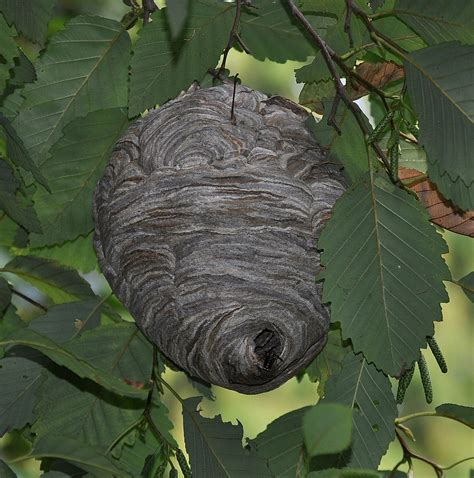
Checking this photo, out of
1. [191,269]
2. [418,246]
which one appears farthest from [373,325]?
[191,269]

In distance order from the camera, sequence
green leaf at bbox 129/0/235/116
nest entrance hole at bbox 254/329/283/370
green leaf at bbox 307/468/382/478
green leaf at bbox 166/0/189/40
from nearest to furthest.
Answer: green leaf at bbox 166/0/189/40
green leaf at bbox 307/468/382/478
nest entrance hole at bbox 254/329/283/370
green leaf at bbox 129/0/235/116

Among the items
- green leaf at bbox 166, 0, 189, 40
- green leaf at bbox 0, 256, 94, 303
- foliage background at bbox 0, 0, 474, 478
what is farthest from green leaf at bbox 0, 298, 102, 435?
foliage background at bbox 0, 0, 474, 478

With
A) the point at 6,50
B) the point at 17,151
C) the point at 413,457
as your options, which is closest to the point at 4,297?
the point at 17,151

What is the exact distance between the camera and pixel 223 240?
1.84 m

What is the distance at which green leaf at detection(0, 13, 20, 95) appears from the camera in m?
1.91

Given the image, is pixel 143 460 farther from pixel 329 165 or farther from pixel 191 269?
A: pixel 329 165

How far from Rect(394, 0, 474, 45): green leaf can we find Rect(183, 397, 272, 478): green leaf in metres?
0.74

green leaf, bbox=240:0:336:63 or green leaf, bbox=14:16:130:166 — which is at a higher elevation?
green leaf, bbox=240:0:336:63

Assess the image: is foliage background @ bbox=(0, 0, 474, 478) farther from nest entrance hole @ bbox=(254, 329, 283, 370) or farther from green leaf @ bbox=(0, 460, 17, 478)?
green leaf @ bbox=(0, 460, 17, 478)

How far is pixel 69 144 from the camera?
210 centimetres

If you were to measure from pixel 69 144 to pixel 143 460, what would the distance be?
1.93ft

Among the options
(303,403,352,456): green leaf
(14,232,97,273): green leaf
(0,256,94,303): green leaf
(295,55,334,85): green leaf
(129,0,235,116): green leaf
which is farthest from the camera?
(0,256,94,303): green leaf

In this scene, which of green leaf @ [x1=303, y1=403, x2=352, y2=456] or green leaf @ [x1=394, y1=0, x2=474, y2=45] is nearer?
green leaf @ [x1=303, y1=403, x2=352, y2=456]

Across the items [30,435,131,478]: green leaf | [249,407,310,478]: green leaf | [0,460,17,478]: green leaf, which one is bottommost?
[249,407,310,478]: green leaf
